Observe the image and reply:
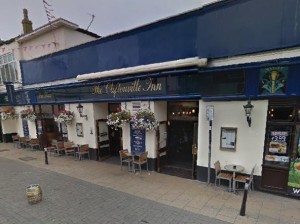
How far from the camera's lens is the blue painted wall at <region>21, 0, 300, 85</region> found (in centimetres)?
530

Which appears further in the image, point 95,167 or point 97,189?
point 95,167

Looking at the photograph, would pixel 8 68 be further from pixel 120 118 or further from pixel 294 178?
pixel 294 178

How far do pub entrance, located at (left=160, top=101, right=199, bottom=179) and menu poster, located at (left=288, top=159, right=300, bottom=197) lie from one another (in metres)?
3.12

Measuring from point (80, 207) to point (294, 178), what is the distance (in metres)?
6.14

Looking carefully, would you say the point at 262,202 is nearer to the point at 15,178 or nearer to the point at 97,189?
the point at 97,189

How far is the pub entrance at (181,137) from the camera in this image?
25.9 ft

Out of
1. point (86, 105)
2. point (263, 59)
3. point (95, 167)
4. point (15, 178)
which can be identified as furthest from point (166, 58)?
point (15, 178)

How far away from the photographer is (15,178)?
26.2 feet

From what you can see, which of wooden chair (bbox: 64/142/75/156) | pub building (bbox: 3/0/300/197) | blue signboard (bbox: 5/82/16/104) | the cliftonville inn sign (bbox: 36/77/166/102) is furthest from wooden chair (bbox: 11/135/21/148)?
pub building (bbox: 3/0/300/197)

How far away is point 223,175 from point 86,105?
23.6ft

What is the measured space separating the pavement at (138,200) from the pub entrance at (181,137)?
0.81 m

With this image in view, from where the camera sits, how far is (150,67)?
7.31 meters

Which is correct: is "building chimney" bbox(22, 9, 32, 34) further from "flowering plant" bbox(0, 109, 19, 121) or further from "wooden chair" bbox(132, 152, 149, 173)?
"wooden chair" bbox(132, 152, 149, 173)

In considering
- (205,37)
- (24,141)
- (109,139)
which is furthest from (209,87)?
(24,141)
